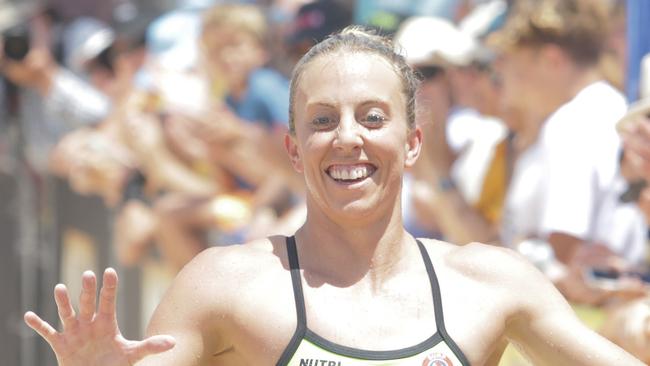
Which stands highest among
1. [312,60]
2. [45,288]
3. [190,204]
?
[312,60]

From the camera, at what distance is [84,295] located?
9.45ft

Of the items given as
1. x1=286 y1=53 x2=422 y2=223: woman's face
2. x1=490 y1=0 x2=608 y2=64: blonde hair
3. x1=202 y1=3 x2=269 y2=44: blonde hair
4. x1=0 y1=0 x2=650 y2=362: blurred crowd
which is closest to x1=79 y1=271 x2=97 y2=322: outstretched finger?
x1=286 y1=53 x2=422 y2=223: woman's face

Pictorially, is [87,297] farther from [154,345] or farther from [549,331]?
[549,331]

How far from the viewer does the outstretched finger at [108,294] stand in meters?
2.84

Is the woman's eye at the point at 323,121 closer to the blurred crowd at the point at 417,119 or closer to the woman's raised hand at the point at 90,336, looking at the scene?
the blurred crowd at the point at 417,119

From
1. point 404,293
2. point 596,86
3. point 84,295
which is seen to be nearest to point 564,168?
point 596,86

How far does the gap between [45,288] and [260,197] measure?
9.84ft

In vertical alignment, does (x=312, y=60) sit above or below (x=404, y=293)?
above

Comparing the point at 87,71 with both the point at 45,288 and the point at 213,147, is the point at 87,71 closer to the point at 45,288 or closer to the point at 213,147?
the point at 45,288

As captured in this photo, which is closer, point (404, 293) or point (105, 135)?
point (404, 293)

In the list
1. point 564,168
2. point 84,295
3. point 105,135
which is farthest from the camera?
point 105,135

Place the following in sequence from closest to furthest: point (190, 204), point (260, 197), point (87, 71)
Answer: point (260, 197) < point (190, 204) < point (87, 71)

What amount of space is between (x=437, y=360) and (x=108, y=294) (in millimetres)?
731

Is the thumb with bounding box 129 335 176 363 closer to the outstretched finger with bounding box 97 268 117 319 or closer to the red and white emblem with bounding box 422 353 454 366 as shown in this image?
the outstretched finger with bounding box 97 268 117 319
